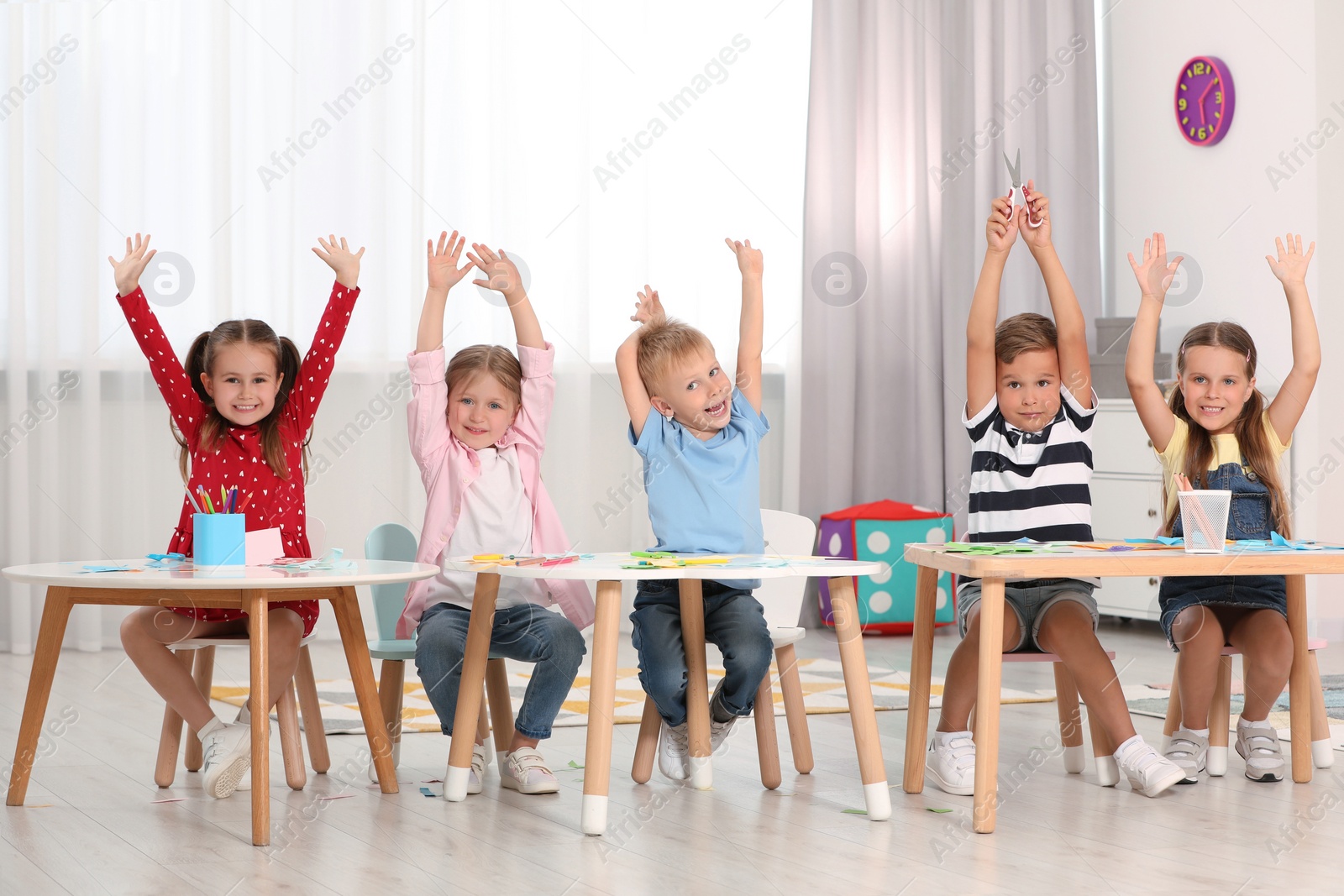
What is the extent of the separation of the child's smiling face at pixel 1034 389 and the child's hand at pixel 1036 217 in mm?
196

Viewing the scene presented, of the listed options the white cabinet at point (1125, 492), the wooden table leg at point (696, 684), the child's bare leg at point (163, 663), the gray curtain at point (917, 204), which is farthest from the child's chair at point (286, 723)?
the white cabinet at point (1125, 492)

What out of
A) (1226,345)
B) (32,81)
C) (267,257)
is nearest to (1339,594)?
(1226,345)

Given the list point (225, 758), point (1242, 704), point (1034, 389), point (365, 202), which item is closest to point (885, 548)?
point (1242, 704)

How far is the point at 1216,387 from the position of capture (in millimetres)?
2584

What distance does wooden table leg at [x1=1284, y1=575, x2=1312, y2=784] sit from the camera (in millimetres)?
2428

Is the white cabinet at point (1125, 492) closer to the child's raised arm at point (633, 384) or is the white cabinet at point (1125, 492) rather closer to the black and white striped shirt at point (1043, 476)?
the black and white striped shirt at point (1043, 476)

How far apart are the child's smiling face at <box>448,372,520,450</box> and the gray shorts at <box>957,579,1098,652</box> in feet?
3.08

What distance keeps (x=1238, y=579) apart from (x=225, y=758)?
184 centimetres

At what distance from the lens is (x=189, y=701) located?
2.32 metres

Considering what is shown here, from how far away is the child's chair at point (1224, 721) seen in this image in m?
2.49

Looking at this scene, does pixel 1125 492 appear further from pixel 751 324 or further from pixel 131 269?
pixel 131 269

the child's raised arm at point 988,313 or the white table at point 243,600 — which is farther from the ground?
the child's raised arm at point 988,313

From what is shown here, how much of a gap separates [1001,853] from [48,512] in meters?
3.30

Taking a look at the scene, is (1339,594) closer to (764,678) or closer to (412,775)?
(764,678)
